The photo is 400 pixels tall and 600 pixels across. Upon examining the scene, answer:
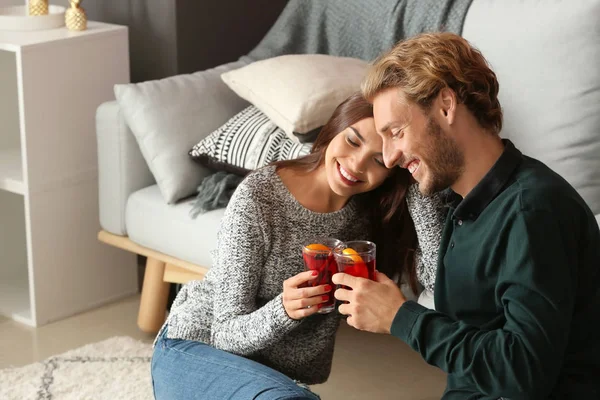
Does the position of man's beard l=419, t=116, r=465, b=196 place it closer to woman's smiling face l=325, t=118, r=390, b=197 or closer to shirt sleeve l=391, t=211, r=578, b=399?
shirt sleeve l=391, t=211, r=578, b=399

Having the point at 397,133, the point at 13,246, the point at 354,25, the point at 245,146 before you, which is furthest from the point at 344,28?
the point at 397,133

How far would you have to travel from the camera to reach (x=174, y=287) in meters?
A: 2.99

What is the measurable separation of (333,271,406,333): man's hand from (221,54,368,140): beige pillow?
3.04 ft

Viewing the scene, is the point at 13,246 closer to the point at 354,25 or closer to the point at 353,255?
the point at 354,25

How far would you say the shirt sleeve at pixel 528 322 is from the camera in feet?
4.10

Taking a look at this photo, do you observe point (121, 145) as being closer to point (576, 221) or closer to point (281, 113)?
point (281, 113)

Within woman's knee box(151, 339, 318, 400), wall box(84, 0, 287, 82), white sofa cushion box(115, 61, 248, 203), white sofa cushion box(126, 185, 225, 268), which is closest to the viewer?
woman's knee box(151, 339, 318, 400)

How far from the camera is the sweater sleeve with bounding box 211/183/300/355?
174 cm

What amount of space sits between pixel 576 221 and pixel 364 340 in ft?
4.92

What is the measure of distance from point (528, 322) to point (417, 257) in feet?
2.11

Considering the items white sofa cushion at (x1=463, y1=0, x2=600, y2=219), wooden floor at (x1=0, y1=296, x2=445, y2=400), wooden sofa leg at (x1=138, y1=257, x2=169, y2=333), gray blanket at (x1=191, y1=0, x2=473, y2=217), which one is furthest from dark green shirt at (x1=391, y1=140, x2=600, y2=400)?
wooden sofa leg at (x1=138, y1=257, x2=169, y2=333)

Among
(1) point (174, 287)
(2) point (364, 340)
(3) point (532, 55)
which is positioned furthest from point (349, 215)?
(1) point (174, 287)

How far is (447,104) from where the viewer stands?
4.49 ft

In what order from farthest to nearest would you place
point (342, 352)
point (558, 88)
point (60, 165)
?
point (60, 165), point (342, 352), point (558, 88)
